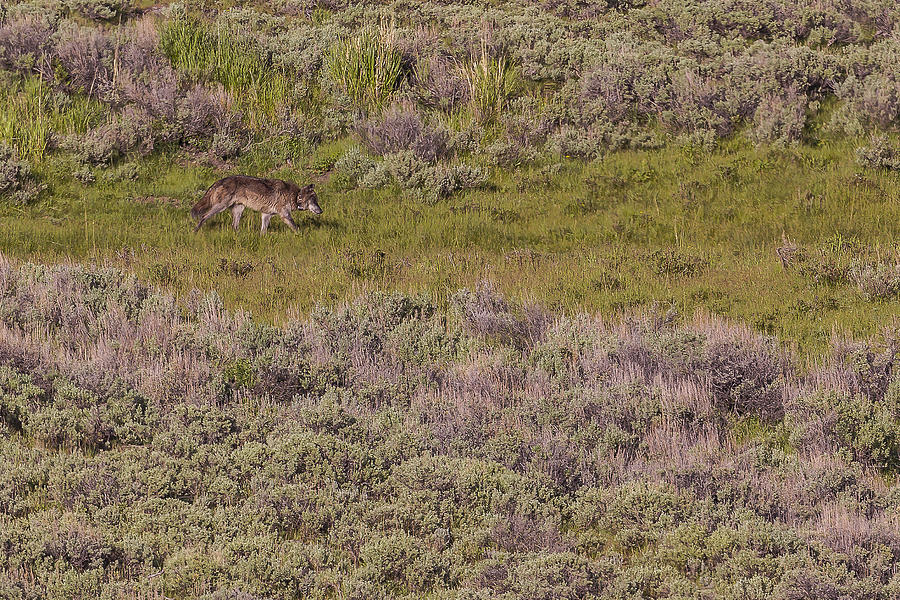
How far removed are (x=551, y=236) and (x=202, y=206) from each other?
433 cm

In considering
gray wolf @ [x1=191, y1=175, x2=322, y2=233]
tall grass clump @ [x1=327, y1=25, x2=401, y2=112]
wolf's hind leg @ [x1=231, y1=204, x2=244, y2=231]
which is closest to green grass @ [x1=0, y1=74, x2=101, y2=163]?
gray wolf @ [x1=191, y1=175, x2=322, y2=233]

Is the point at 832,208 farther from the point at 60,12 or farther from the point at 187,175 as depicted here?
the point at 60,12

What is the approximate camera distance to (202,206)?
12.9 m

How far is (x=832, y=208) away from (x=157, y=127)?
940 centimetres

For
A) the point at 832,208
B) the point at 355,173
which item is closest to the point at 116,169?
the point at 355,173

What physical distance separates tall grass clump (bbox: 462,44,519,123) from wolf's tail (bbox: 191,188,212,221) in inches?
190

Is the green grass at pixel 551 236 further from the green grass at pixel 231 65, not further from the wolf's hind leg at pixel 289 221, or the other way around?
the green grass at pixel 231 65

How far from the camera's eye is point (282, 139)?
15.4 metres

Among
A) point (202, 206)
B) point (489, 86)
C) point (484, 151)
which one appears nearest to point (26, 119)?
point (202, 206)

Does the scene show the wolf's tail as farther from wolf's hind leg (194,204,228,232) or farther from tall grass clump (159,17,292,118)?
tall grass clump (159,17,292,118)

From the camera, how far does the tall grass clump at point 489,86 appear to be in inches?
630

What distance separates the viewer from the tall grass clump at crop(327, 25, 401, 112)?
1628 cm

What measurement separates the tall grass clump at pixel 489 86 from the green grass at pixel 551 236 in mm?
1594

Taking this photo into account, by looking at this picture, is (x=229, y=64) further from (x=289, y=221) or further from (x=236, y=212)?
(x=289, y=221)
